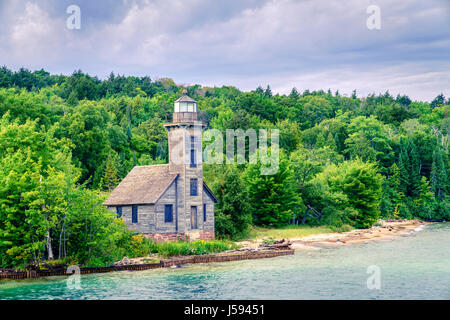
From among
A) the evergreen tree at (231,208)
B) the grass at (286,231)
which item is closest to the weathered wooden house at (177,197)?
the evergreen tree at (231,208)

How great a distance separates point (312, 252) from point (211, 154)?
95.2ft

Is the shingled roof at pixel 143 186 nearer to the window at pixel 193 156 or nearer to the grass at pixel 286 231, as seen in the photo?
the window at pixel 193 156

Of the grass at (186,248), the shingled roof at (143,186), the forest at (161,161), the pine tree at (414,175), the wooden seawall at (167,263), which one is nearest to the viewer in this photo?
the wooden seawall at (167,263)

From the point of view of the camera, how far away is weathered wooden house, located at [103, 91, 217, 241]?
41438 millimetres

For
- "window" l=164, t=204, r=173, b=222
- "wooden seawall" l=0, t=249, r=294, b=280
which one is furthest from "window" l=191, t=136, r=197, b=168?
"wooden seawall" l=0, t=249, r=294, b=280

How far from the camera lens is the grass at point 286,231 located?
50766 mm

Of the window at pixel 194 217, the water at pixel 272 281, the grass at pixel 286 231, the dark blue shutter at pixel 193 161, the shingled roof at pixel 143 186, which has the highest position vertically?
the dark blue shutter at pixel 193 161

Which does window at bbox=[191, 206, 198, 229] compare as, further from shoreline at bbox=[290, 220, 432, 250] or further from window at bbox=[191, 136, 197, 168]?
shoreline at bbox=[290, 220, 432, 250]

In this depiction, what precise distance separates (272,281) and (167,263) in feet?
29.0

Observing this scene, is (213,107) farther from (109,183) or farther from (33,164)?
(33,164)

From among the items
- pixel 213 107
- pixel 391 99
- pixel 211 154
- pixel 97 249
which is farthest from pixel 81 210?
pixel 391 99

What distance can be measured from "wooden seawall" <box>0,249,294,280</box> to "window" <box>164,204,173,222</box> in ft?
15.5

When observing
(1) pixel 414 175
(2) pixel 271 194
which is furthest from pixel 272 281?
(1) pixel 414 175

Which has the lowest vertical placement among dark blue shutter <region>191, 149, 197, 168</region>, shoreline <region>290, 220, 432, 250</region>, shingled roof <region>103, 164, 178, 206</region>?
shoreline <region>290, 220, 432, 250</region>
